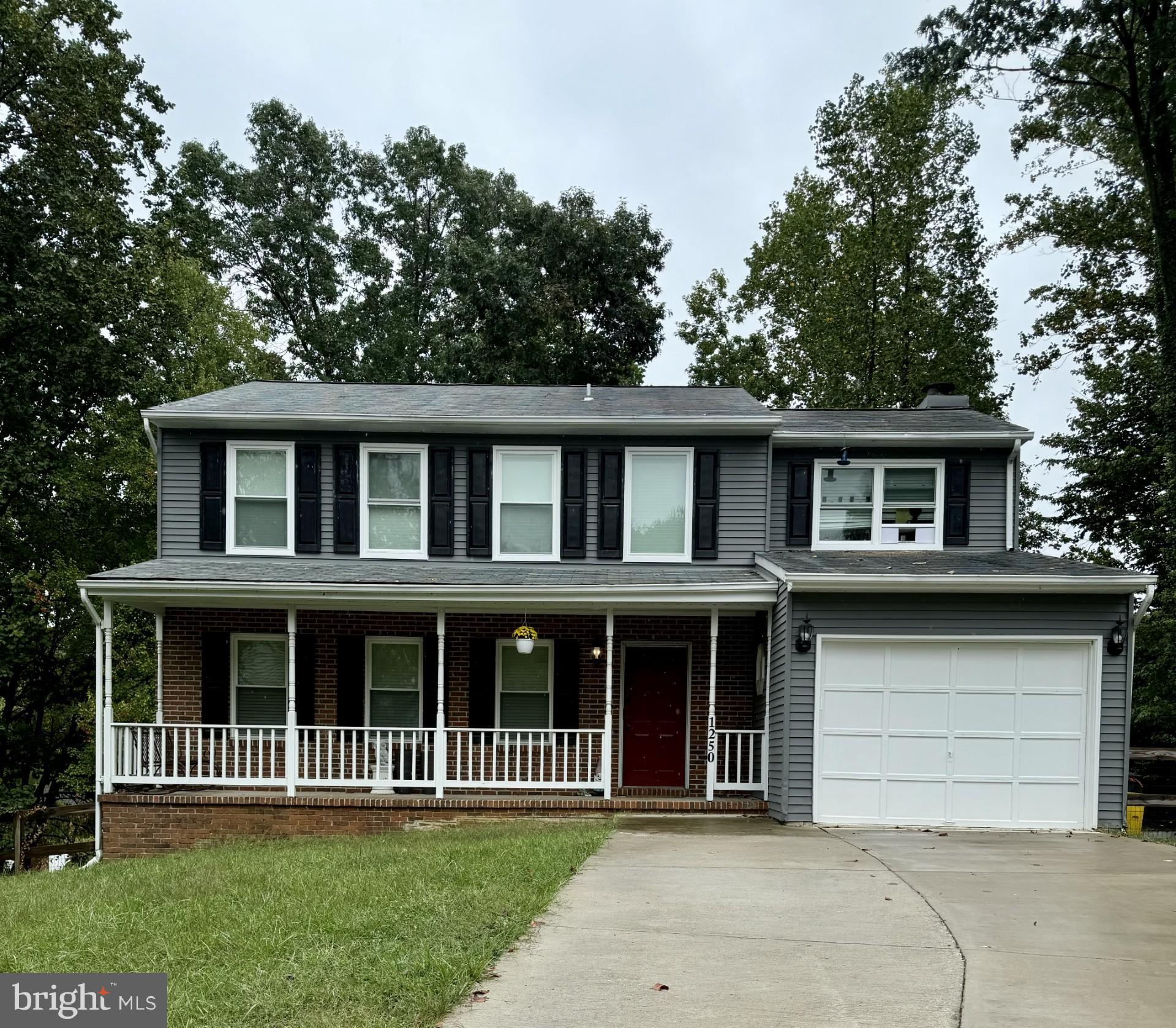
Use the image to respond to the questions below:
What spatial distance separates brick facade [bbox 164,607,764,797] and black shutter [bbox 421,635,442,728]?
93 millimetres

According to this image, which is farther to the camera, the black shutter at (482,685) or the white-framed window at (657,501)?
the white-framed window at (657,501)

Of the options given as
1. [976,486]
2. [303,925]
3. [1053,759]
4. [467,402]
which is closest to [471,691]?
[467,402]

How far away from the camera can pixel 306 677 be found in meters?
13.3

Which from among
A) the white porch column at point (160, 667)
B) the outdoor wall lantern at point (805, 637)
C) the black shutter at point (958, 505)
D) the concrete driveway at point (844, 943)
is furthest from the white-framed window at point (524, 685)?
the black shutter at point (958, 505)

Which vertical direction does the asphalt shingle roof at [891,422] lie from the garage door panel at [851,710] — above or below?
above

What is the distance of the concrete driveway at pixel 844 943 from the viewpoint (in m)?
4.41

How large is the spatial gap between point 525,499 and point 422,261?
2016 cm

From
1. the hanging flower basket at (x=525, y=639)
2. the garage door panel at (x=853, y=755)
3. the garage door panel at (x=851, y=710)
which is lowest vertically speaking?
the garage door panel at (x=853, y=755)

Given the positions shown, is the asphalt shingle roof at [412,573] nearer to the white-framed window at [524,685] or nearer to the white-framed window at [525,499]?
the white-framed window at [525,499]

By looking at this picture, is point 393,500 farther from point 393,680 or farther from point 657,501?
point 657,501

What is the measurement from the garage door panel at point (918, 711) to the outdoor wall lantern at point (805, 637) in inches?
43.4

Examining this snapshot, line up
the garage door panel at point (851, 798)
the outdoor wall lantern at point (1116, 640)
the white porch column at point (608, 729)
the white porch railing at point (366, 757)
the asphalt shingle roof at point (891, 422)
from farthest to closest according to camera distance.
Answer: the asphalt shingle roof at point (891, 422) → the white porch railing at point (366, 757) → the white porch column at point (608, 729) → the garage door panel at point (851, 798) → the outdoor wall lantern at point (1116, 640)

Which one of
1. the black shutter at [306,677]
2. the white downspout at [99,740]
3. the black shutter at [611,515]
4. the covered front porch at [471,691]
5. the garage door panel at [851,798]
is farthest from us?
the black shutter at [611,515]

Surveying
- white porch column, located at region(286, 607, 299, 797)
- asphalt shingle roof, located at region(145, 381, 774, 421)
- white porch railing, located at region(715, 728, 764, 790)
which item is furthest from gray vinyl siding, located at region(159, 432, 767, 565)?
white porch railing, located at region(715, 728, 764, 790)
